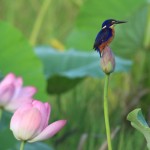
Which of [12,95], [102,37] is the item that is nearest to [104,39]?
[102,37]

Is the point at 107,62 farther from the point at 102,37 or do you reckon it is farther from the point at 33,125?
the point at 33,125

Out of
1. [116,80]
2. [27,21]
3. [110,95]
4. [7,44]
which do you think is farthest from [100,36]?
[27,21]

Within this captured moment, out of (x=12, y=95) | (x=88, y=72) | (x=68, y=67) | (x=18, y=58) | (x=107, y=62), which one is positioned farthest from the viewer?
(x=68, y=67)

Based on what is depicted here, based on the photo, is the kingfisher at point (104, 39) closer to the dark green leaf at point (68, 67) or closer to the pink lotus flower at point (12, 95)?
the pink lotus flower at point (12, 95)

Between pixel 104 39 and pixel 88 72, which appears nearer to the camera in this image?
pixel 104 39

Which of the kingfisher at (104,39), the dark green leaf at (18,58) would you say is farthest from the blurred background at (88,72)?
the kingfisher at (104,39)

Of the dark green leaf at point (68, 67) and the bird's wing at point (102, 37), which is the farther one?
the dark green leaf at point (68, 67)
